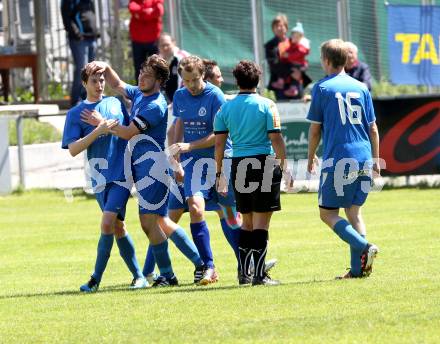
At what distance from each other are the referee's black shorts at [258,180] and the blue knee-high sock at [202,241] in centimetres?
107

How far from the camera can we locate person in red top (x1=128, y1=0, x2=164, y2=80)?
22.1 m

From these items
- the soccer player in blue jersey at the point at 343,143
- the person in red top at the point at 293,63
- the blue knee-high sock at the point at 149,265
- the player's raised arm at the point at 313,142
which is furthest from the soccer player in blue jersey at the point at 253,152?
the person in red top at the point at 293,63

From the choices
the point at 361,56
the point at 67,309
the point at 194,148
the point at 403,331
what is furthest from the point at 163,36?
the point at 403,331

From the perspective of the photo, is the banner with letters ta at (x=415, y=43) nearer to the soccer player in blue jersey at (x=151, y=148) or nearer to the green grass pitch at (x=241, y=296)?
the green grass pitch at (x=241, y=296)

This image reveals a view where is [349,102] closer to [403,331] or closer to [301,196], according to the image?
[403,331]

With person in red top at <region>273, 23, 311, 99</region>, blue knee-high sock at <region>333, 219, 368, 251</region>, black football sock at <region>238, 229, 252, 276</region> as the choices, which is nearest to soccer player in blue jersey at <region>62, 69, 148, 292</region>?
black football sock at <region>238, 229, 252, 276</region>

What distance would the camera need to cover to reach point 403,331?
8531mm

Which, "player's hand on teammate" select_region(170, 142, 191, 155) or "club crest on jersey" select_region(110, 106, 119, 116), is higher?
"club crest on jersey" select_region(110, 106, 119, 116)

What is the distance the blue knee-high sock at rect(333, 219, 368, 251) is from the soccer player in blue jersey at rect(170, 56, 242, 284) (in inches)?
50.7

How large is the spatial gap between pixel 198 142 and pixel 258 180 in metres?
1.06

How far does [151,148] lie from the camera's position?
11.7 meters

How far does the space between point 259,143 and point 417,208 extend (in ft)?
24.5

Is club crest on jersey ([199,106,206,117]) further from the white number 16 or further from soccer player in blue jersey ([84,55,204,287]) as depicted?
the white number 16

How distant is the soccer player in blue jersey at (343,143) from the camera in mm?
11352
